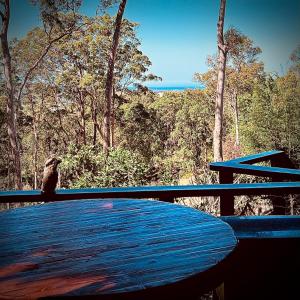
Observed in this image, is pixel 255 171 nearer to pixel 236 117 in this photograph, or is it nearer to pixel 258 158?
pixel 258 158

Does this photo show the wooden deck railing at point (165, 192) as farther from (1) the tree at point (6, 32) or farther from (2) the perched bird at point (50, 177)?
(1) the tree at point (6, 32)

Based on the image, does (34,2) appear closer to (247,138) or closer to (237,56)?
(237,56)

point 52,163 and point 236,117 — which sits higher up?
point 236,117

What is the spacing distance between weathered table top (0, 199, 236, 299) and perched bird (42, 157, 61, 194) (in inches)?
14.2

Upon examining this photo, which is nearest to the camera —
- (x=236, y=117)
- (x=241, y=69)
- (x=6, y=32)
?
(x=6, y=32)

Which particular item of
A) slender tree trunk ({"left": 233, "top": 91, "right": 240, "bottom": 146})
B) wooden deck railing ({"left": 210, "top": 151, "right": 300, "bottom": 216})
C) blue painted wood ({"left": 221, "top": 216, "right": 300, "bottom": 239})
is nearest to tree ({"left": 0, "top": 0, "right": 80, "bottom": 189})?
wooden deck railing ({"left": 210, "top": 151, "right": 300, "bottom": 216})

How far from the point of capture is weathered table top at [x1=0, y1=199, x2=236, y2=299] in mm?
764

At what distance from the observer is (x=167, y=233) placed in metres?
1.11

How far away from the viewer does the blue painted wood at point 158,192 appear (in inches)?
71.2

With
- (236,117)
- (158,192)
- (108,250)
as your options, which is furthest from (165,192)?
(236,117)

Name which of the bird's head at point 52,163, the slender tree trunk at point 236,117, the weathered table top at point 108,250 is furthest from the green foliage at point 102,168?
the slender tree trunk at point 236,117

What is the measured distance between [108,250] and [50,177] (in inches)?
41.4

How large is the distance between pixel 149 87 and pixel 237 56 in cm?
583

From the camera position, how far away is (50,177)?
75.6 inches
